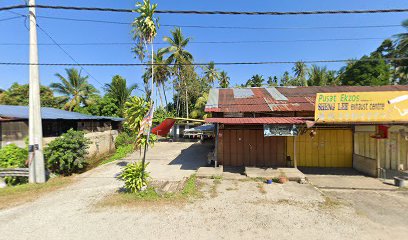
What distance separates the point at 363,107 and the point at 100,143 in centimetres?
1920

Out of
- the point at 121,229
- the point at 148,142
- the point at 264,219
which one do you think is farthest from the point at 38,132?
the point at 264,219

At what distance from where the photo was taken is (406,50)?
27.6m

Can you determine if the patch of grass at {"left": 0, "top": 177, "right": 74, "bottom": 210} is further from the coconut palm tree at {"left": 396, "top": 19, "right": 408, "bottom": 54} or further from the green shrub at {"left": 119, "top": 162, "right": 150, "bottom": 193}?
the coconut palm tree at {"left": 396, "top": 19, "right": 408, "bottom": 54}

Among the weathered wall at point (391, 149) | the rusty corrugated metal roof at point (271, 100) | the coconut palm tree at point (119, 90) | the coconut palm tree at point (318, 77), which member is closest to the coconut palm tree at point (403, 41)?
the coconut palm tree at point (318, 77)

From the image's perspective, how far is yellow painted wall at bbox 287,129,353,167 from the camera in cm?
1263

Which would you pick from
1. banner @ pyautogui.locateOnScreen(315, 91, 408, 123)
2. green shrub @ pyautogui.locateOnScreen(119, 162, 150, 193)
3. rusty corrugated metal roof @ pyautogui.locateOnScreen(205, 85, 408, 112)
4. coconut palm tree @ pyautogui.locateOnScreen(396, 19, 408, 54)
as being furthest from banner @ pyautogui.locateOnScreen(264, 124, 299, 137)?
coconut palm tree @ pyautogui.locateOnScreen(396, 19, 408, 54)

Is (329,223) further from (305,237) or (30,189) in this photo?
(30,189)

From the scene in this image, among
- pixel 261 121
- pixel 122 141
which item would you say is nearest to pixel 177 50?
pixel 122 141

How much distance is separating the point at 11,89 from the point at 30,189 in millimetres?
34404

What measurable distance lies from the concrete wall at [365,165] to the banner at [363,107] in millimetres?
2529

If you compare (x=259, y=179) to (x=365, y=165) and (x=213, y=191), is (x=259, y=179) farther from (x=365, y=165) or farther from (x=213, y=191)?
(x=365, y=165)

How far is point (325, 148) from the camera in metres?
12.8

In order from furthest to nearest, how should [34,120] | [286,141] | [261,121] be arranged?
[286,141] → [261,121] → [34,120]

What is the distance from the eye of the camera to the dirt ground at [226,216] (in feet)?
17.8
